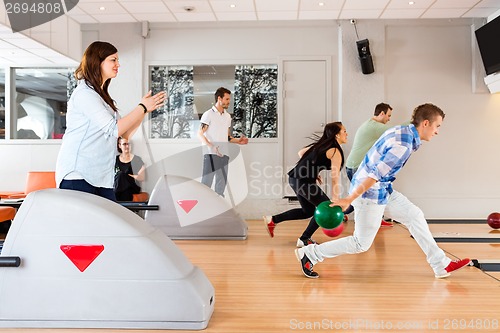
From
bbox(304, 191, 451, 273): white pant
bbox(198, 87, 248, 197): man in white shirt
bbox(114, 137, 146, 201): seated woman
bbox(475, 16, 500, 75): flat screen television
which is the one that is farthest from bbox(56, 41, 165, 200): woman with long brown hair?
bbox(475, 16, 500, 75): flat screen television

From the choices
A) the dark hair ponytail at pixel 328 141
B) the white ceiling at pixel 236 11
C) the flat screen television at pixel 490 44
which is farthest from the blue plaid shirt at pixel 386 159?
the flat screen television at pixel 490 44

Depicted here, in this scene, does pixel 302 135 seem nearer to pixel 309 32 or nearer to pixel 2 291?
pixel 309 32

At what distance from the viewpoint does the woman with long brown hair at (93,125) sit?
2355 mm

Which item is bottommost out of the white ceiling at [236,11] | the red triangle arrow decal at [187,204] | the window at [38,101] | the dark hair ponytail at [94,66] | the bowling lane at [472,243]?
the bowling lane at [472,243]

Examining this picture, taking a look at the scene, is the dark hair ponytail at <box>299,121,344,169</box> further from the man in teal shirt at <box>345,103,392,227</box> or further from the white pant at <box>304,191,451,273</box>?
the man in teal shirt at <box>345,103,392,227</box>

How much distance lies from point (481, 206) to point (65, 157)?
648 cm

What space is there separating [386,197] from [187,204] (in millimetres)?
2436

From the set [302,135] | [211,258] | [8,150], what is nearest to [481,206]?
[302,135]

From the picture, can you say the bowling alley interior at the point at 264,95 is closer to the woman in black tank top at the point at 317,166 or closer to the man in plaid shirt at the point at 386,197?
the woman in black tank top at the point at 317,166

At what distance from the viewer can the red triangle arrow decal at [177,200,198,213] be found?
17.1 feet

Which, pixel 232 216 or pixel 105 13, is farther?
pixel 105 13

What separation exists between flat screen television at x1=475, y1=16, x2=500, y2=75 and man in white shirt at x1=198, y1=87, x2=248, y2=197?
3386 mm

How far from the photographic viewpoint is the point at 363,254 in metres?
4.48

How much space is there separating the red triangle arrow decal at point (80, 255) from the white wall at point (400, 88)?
5.03 m
